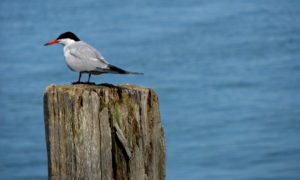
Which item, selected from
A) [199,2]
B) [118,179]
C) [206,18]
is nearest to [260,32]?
[206,18]

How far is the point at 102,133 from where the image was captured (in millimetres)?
3730

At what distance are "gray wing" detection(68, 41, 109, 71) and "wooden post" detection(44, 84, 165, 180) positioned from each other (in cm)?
102

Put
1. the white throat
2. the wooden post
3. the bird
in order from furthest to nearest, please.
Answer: the white throat → the bird → the wooden post

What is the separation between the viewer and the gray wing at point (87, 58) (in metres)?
4.93

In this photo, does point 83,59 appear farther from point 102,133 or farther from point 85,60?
point 102,133

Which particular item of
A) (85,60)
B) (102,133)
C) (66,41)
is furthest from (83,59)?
(102,133)

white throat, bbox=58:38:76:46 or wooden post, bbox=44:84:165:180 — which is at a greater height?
white throat, bbox=58:38:76:46

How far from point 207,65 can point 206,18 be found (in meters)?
2.78

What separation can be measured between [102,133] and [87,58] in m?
1.40

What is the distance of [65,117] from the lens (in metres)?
3.71

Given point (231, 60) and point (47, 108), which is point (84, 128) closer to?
point (47, 108)

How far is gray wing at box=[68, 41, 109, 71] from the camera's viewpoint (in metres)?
4.93

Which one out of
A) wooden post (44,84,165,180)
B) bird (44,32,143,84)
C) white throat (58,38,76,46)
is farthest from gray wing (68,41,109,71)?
wooden post (44,84,165,180)

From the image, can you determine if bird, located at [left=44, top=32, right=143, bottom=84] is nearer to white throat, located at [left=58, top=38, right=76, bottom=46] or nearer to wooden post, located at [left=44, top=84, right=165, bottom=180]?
white throat, located at [left=58, top=38, right=76, bottom=46]
